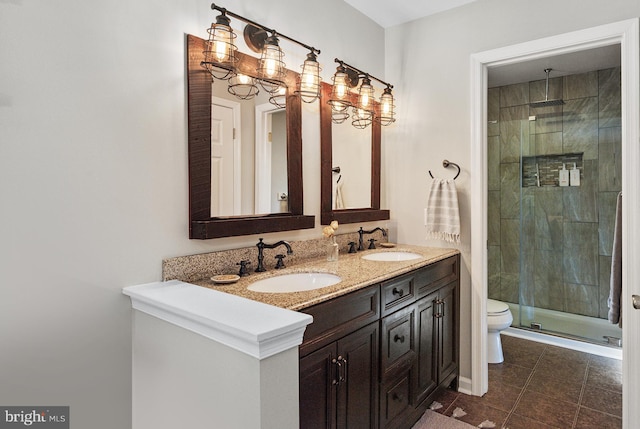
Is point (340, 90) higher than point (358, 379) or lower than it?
higher

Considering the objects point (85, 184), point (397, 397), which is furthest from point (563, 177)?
point (85, 184)

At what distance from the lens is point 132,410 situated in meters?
1.46

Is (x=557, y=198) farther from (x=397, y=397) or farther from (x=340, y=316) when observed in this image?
(x=340, y=316)

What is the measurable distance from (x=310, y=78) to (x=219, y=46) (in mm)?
549

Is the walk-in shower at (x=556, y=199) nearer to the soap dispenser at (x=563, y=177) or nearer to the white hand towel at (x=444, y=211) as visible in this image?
the soap dispenser at (x=563, y=177)

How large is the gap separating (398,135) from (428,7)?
86 centimetres

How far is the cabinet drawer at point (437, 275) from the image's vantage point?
2.09 m

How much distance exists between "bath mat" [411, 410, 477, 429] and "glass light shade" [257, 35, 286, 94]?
202 centimetres

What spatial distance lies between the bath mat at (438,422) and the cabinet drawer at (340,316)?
2.92 ft

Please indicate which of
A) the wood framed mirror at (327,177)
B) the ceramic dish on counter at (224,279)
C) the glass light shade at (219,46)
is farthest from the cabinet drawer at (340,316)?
the glass light shade at (219,46)

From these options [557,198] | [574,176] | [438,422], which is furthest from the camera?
[557,198]

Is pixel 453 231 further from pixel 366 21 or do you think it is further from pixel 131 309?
pixel 131 309

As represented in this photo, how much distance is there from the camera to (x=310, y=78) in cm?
202
